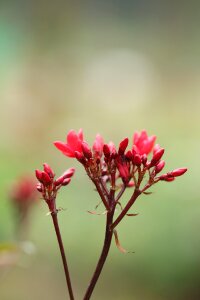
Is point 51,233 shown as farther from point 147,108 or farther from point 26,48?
point 26,48

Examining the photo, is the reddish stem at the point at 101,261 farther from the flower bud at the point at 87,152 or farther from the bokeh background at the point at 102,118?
the bokeh background at the point at 102,118

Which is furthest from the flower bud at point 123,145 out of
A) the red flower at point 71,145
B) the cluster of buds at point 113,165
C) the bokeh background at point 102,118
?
the bokeh background at point 102,118

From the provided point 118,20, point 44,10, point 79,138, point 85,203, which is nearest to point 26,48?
point 44,10

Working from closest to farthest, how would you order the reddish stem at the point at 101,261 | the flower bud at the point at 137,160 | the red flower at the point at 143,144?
the reddish stem at the point at 101,261 < the flower bud at the point at 137,160 < the red flower at the point at 143,144

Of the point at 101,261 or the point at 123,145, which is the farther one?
the point at 123,145

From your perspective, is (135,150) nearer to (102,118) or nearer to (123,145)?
(123,145)

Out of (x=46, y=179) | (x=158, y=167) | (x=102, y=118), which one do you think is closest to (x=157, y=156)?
(x=158, y=167)

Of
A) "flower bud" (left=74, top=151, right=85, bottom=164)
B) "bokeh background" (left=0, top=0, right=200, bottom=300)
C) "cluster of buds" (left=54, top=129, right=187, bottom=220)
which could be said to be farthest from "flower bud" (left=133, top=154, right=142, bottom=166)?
"bokeh background" (left=0, top=0, right=200, bottom=300)

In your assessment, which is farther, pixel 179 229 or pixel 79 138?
pixel 179 229
